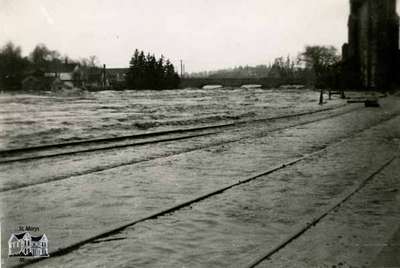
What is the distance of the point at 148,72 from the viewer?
107 meters

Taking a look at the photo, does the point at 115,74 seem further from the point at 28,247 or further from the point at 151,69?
the point at 28,247

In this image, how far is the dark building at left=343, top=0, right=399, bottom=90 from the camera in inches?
2872

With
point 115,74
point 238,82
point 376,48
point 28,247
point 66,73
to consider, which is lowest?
point 28,247

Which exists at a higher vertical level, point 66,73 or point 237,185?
point 66,73

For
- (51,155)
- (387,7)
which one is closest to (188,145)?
(51,155)

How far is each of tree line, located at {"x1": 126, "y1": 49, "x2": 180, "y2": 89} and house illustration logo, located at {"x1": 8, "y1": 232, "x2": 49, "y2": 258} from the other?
99.0m

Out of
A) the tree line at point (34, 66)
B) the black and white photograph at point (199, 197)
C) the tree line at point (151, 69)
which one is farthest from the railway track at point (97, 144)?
the tree line at point (151, 69)

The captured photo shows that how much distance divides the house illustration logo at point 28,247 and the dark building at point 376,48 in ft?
239

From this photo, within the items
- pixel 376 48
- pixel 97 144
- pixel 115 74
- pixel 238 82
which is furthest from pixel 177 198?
pixel 115 74

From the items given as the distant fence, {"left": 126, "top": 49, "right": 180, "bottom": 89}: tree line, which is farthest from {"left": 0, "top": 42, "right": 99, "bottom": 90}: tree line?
the distant fence

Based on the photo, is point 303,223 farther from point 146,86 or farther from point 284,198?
point 146,86

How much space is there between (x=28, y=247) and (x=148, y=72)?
340ft

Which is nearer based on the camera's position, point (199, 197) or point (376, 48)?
point (199, 197)

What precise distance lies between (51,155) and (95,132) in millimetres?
6350
